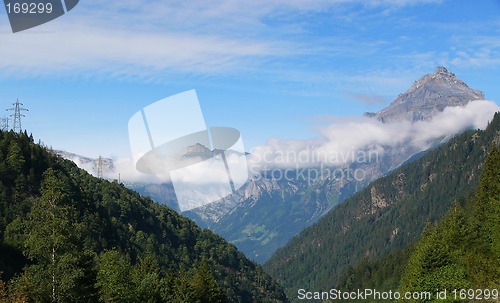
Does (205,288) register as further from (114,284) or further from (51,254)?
(51,254)

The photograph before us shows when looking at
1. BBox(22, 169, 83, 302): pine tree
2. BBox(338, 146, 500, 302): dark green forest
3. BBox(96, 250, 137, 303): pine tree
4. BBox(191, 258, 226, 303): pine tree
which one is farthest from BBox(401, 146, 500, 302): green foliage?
BBox(22, 169, 83, 302): pine tree

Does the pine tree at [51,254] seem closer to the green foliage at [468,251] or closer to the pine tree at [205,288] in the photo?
the green foliage at [468,251]

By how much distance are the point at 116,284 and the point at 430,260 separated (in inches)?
1674

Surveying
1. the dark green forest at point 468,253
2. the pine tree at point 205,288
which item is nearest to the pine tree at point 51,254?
the dark green forest at point 468,253

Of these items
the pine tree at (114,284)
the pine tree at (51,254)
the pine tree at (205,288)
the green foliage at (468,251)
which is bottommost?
the pine tree at (205,288)

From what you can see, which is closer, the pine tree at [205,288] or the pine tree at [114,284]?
the pine tree at [114,284]

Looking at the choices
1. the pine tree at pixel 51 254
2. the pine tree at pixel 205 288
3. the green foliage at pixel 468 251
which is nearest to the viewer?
the pine tree at pixel 51 254

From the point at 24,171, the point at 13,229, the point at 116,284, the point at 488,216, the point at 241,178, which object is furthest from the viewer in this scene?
the point at 24,171

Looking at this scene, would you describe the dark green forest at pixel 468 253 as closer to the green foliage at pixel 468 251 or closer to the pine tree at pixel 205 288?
the green foliage at pixel 468 251

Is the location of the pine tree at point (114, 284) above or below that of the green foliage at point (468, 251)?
above

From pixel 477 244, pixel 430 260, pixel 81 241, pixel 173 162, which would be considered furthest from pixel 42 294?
pixel 477 244

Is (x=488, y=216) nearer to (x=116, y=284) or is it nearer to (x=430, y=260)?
(x=430, y=260)

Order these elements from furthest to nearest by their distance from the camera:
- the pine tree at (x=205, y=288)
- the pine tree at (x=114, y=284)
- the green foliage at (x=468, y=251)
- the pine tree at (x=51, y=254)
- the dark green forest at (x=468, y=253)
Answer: the pine tree at (x=205, y=288), the green foliage at (x=468, y=251), the dark green forest at (x=468, y=253), the pine tree at (x=114, y=284), the pine tree at (x=51, y=254)

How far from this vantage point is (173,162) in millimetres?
38719
